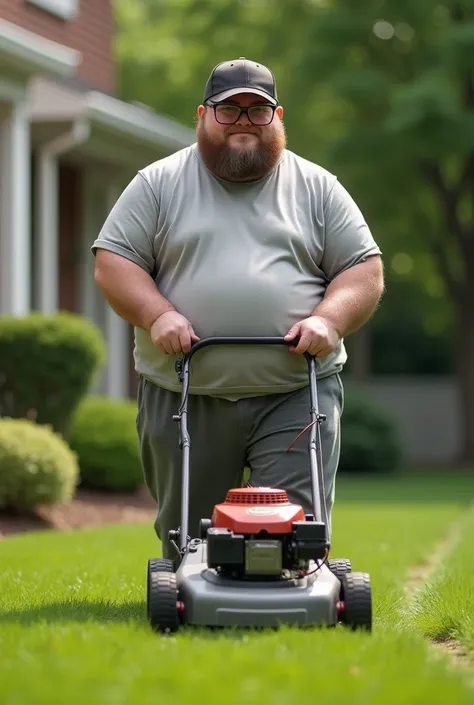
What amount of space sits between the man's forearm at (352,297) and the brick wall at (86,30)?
10023 millimetres

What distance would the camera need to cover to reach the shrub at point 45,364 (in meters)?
12.1

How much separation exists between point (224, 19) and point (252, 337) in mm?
21902

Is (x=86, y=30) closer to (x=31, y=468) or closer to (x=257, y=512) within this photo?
(x=31, y=468)

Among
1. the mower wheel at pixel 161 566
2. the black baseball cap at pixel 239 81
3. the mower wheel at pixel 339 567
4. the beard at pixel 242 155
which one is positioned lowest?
the mower wheel at pixel 339 567

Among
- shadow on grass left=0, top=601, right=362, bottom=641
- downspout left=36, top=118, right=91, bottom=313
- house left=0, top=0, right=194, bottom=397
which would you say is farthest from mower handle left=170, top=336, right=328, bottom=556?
downspout left=36, top=118, right=91, bottom=313

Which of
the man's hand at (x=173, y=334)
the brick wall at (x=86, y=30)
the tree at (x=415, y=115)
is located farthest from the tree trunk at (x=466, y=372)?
the man's hand at (x=173, y=334)

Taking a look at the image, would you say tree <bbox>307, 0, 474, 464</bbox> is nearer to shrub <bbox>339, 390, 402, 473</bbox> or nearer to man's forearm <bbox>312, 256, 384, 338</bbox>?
shrub <bbox>339, 390, 402, 473</bbox>

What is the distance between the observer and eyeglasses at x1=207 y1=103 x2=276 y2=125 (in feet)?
16.9

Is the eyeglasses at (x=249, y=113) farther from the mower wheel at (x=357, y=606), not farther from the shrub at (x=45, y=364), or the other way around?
the shrub at (x=45, y=364)

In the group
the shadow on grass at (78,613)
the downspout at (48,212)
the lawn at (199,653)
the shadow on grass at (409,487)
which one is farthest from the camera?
the shadow on grass at (409,487)

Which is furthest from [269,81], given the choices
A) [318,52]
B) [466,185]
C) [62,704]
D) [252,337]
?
[466,185]

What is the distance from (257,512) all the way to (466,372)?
73.3ft

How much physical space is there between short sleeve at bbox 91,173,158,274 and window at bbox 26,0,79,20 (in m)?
10.2

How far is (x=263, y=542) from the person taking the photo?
14.4ft
